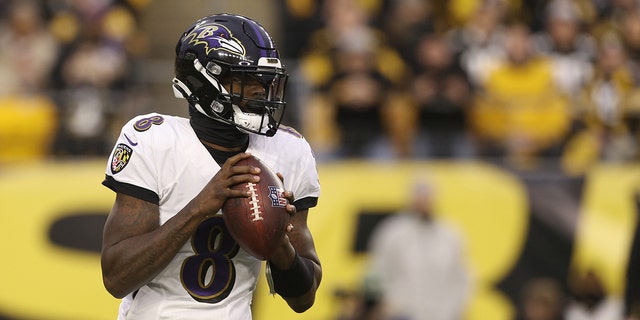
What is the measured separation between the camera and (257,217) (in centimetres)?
326

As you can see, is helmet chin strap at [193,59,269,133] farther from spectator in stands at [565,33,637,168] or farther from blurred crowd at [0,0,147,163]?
spectator in stands at [565,33,637,168]

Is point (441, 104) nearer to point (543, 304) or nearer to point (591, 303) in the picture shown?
point (543, 304)

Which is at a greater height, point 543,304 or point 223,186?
point 223,186

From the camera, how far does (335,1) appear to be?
10.4 meters

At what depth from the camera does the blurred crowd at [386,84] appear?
354 inches

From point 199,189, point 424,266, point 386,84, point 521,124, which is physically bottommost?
point 424,266

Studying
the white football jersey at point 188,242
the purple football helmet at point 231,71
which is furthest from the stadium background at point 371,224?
the purple football helmet at point 231,71

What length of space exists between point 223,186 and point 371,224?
5.67 meters

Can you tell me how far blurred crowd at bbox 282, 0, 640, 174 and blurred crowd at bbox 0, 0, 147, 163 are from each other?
1.58 meters

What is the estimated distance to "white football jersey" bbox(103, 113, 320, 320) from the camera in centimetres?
339

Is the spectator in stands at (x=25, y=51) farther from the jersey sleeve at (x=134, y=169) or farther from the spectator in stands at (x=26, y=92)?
the jersey sleeve at (x=134, y=169)

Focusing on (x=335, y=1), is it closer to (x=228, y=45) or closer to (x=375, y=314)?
(x=375, y=314)

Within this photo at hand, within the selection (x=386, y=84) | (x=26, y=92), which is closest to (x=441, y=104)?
(x=386, y=84)

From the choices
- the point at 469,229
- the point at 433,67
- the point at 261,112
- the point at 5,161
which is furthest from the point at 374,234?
the point at 261,112
